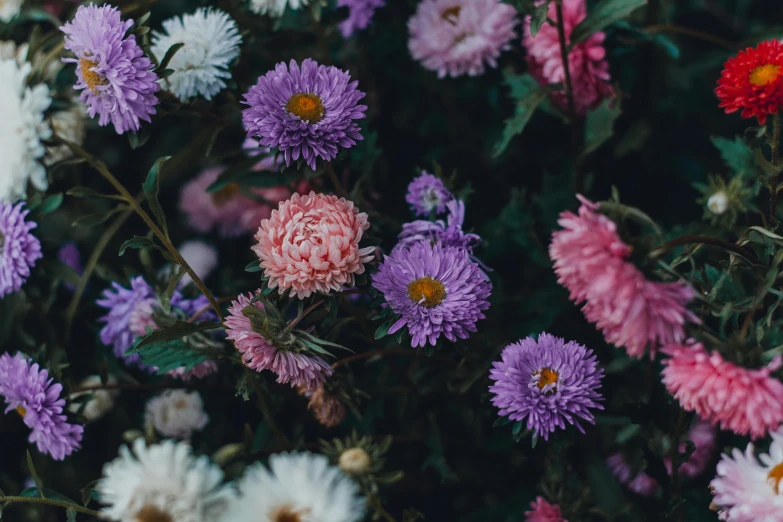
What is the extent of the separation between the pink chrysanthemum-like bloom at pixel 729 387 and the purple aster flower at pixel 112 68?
1.65 feet

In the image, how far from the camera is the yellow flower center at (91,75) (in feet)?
2.20

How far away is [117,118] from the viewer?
26.7 inches

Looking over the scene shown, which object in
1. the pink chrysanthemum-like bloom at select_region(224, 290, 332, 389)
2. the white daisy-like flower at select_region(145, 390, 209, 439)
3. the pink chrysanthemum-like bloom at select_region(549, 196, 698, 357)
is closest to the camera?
the pink chrysanthemum-like bloom at select_region(549, 196, 698, 357)

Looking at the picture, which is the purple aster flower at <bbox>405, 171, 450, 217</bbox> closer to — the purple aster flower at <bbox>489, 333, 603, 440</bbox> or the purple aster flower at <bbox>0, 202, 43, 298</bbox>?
the purple aster flower at <bbox>489, 333, 603, 440</bbox>

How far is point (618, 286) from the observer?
0.49m

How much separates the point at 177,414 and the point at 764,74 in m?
0.68

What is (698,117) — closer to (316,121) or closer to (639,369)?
(639,369)

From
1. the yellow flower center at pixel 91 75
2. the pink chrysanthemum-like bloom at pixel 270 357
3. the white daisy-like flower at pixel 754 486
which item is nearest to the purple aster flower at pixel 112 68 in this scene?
the yellow flower center at pixel 91 75

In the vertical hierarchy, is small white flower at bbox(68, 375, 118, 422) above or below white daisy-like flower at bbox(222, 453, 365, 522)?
below

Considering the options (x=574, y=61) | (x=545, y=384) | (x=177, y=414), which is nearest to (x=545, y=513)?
(x=545, y=384)

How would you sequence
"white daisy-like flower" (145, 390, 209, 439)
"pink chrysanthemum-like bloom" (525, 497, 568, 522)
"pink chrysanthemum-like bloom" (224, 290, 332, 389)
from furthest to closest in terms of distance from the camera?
"white daisy-like flower" (145, 390, 209, 439) < "pink chrysanthemum-like bloom" (525, 497, 568, 522) < "pink chrysanthemum-like bloom" (224, 290, 332, 389)

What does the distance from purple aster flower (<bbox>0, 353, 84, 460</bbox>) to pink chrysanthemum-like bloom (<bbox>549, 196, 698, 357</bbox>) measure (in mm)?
503

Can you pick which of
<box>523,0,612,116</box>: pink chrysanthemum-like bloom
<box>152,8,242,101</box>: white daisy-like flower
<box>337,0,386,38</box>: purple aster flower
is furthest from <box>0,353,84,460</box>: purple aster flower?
<box>523,0,612,116</box>: pink chrysanthemum-like bloom

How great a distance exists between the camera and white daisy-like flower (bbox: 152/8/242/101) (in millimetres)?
729
